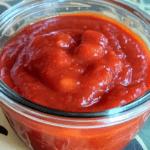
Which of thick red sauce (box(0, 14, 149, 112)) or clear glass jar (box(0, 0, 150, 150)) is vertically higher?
thick red sauce (box(0, 14, 149, 112))

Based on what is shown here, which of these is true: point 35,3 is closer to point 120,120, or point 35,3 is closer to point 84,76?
point 84,76

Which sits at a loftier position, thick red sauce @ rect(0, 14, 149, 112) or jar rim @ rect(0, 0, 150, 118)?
thick red sauce @ rect(0, 14, 149, 112)

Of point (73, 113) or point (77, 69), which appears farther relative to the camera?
point (77, 69)

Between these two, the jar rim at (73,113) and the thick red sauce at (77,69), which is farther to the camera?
the thick red sauce at (77,69)

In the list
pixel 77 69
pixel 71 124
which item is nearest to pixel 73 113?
pixel 71 124

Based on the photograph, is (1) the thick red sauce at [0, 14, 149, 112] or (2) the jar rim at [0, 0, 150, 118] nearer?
(2) the jar rim at [0, 0, 150, 118]

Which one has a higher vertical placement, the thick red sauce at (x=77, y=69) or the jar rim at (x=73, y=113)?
the thick red sauce at (x=77, y=69)

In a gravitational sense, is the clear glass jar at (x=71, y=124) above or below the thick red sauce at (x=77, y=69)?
below

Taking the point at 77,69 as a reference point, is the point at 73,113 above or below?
below

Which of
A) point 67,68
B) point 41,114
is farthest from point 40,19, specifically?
point 41,114

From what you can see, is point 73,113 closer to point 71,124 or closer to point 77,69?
point 71,124
